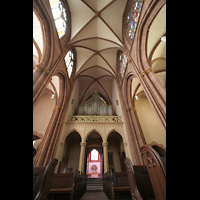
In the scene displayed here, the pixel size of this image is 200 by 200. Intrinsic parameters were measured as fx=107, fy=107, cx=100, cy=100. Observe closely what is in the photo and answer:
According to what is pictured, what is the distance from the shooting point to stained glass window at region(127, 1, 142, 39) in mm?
7121

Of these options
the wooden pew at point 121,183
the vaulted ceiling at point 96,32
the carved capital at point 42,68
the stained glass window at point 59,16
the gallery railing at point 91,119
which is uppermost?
the vaulted ceiling at point 96,32

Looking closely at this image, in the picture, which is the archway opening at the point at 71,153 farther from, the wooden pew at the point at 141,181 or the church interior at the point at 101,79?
the wooden pew at the point at 141,181

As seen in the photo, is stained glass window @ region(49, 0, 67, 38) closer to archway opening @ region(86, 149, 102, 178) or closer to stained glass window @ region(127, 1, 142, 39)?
stained glass window @ region(127, 1, 142, 39)

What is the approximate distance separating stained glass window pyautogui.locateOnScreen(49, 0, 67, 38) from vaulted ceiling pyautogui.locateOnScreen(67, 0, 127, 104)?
0.90 m

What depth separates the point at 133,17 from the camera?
768 cm

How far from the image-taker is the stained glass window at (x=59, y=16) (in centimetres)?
686

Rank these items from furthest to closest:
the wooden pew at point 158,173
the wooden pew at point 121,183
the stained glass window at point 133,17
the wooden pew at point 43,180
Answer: the stained glass window at point 133,17 < the wooden pew at point 121,183 < the wooden pew at point 43,180 < the wooden pew at point 158,173

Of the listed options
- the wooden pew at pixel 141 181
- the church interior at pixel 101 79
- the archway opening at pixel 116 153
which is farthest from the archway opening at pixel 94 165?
the wooden pew at pixel 141 181

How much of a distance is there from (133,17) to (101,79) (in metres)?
7.50

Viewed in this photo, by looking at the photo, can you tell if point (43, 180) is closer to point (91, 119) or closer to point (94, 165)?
point (91, 119)

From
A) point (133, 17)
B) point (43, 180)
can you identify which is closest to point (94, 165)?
point (43, 180)

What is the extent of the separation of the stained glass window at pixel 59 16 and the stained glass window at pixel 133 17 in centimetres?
496
